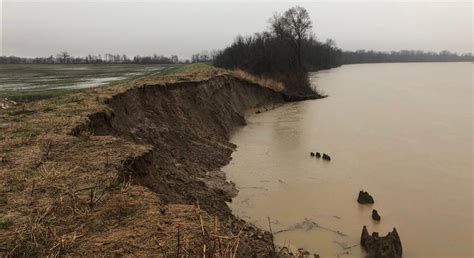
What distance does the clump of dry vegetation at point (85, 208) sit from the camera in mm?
4523

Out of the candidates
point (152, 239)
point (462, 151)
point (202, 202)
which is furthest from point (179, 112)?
point (152, 239)

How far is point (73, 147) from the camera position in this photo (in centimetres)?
824

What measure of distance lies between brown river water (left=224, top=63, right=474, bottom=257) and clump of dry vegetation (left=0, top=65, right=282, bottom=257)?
12.3 ft

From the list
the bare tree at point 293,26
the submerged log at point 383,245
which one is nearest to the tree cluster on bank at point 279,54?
the bare tree at point 293,26

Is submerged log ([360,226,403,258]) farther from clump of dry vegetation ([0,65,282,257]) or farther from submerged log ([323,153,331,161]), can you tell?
submerged log ([323,153,331,161])

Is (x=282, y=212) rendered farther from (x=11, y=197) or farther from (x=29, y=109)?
(x=29, y=109)

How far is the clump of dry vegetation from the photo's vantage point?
14.8ft

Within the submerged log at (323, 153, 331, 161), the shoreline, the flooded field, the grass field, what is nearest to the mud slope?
the shoreline

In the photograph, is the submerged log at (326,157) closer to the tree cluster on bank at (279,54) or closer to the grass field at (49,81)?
the grass field at (49,81)

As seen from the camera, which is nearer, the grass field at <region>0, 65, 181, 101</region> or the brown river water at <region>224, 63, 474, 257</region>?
the brown river water at <region>224, 63, 474, 257</region>

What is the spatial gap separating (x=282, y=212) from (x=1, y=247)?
22.9 feet

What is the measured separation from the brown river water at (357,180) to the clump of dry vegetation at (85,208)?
376 cm

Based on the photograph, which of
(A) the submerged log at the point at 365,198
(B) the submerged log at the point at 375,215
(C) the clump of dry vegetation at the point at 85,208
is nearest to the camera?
(C) the clump of dry vegetation at the point at 85,208

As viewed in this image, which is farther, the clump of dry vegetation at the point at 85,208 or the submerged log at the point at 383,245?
the submerged log at the point at 383,245
